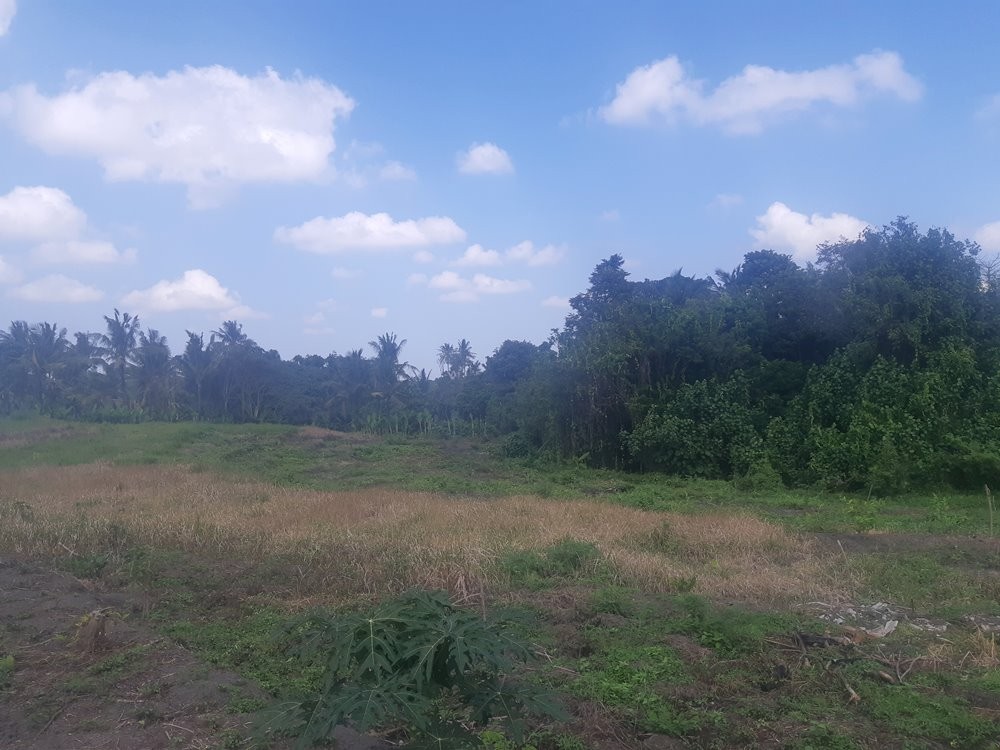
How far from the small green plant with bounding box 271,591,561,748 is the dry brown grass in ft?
Answer: 12.1

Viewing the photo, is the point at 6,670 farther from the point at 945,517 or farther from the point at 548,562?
the point at 945,517

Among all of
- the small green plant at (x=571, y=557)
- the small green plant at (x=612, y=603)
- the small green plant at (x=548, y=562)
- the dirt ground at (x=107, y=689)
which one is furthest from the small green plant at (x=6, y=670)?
the small green plant at (x=571, y=557)

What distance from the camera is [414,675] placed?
3252 millimetres

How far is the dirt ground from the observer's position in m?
4.53

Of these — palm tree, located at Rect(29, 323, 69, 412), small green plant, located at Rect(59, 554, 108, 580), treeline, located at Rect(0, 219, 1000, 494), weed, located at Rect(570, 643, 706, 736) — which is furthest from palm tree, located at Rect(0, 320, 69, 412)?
weed, located at Rect(570, 643, 706, 736)

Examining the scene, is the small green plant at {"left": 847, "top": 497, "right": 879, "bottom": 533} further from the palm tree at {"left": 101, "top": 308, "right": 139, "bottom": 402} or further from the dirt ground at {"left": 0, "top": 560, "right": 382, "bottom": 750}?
the palm tree at {"left": 101, "top": 308, "right": 139, "bottom": 402}

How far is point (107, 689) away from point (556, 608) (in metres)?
3.54

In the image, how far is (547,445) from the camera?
92.9ft

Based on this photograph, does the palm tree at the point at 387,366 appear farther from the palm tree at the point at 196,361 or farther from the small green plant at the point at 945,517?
the small green plant at the point at 945,517

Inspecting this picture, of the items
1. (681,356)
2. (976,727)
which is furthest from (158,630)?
(681,356)

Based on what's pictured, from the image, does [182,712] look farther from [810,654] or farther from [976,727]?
[976,727]

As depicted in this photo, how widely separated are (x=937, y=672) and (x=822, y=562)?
4.02 meters

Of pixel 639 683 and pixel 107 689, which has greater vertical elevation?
pixel 639 683

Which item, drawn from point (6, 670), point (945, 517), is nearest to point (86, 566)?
point (6, 670)
